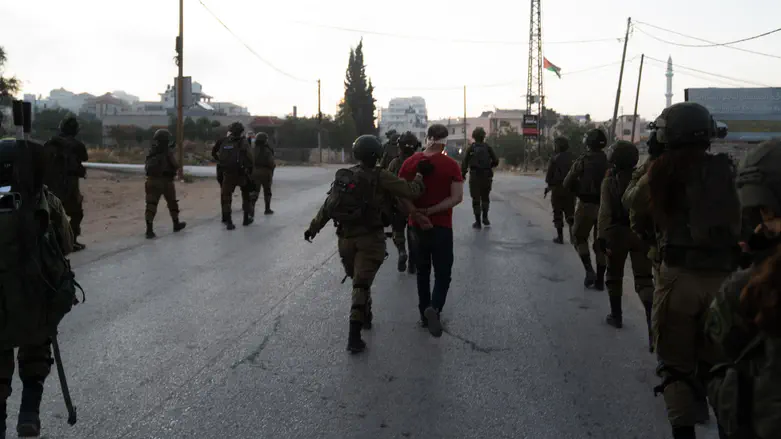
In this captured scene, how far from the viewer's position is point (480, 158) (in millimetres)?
14133

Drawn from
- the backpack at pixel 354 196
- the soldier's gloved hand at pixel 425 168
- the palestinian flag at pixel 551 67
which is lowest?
the backpack at pixel 354 196

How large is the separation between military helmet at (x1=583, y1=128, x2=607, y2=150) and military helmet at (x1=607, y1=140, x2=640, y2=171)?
1.97m

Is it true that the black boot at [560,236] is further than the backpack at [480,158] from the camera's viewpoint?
No

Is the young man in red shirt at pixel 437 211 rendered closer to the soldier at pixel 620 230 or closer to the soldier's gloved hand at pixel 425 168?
the soldier's gloved hand at pixel 425 168

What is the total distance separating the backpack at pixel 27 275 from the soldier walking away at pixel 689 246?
3.09 metres

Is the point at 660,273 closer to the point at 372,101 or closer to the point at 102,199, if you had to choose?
the point at 102,199

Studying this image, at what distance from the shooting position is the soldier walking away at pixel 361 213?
596 centimetres

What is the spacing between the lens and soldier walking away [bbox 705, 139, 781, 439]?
2.21 metres

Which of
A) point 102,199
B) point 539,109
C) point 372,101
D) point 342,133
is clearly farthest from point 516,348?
point 372,101

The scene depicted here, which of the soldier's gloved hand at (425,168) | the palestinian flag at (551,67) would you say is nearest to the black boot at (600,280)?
the soldier's gloved hand at (425,168)

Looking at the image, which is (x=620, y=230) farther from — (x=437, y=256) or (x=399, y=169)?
(x=399, y=169)

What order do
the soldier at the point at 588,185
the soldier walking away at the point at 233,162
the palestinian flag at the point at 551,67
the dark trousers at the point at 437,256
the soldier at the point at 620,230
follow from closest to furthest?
1. the soldier at the point at 620,230
2. the dark trousers at the point at 437,256
3. the soldier at the point at 588,185
4. the soldier walking away at the point at 233,162
5. the palestinian flag at the point at 551,67

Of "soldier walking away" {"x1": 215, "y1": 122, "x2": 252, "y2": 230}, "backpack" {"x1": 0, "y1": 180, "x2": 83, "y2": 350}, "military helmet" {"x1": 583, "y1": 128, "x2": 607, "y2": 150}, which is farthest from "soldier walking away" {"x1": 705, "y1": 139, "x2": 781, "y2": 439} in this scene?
"soldier walking away" {"x1": 215, "y1": 122, "x2": 252, "y2": 230}

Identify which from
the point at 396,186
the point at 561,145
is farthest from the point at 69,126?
the point at 561,145
